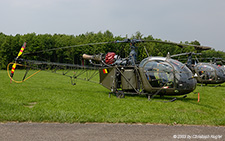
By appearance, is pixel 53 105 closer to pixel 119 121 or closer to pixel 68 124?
pixel 68 124

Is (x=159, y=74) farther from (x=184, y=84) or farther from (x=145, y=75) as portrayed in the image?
(x=184, y=84)

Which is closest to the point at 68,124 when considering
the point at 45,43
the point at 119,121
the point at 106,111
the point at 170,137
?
the point at 119,121

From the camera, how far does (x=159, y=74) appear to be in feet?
30.9

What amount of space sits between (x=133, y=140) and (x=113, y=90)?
6.25 m

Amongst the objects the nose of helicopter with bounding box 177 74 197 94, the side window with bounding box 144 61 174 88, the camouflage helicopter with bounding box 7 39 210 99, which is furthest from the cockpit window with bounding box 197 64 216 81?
the side window with bounding box 144 61 174 88

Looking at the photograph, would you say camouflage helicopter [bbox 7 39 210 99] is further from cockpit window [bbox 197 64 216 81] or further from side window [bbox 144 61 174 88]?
cockpit window [bbox 197 64 216 81]

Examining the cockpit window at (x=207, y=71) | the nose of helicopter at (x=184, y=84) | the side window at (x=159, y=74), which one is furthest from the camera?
the cockpit window at (x=207, y=71)

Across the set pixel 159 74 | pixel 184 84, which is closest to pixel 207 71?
pixel 184 84

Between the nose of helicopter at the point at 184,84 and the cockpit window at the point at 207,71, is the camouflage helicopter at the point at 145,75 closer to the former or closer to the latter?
the nose of helicopter at the point at 184,84

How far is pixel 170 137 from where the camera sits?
477cm

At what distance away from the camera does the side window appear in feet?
30.4

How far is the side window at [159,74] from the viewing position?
9.27m

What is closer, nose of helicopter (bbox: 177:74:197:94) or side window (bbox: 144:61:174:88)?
nose of helicopter (bbox: 177:74:197:94)

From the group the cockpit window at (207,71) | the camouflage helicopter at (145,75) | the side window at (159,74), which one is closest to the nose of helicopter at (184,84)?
the camouflage helicopter at (145,75)
